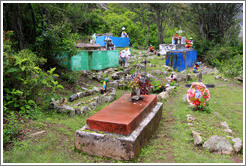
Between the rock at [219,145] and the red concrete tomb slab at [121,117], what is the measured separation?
140 cm

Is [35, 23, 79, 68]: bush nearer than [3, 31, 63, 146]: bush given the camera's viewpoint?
Answer: No

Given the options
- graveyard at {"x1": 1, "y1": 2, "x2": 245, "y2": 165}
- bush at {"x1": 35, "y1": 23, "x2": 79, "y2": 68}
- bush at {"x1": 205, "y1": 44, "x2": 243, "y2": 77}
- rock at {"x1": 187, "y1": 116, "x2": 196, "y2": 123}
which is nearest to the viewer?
graveyard at {"x1": 1, "y1": 2, "x2": 245, "y2": 165}

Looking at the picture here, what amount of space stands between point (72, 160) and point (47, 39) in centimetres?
540

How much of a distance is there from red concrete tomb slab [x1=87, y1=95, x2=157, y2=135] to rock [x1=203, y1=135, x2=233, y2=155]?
4.60ft

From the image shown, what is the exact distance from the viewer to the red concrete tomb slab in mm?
3646

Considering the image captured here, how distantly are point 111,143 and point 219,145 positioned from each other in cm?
206

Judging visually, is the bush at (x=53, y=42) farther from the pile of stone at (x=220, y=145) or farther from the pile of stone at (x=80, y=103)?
the pile of stone at (x=220, y=145)

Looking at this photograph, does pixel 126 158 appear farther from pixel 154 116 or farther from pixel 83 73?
pixel 83 73

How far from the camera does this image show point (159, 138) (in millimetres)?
4504

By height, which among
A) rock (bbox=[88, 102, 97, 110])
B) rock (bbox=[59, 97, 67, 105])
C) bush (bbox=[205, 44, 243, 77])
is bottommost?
rock (bbox=[88, 102, 97, 110])

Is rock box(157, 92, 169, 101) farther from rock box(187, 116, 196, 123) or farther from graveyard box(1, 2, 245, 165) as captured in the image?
rock box(187, 116, 196, 123)

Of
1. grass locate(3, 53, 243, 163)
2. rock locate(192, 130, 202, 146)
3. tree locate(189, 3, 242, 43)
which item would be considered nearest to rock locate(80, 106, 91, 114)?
grass locate(3, 53, 243, 163)

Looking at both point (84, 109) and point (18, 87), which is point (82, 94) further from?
point (18, 87)

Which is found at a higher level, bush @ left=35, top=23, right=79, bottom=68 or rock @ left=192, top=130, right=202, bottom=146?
bush @ left=35, top=23, right=79, bottom=68
